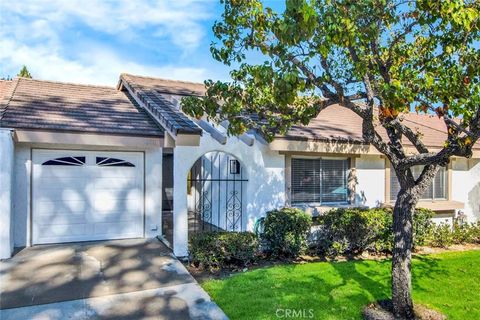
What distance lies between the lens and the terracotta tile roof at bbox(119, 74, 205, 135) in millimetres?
8828

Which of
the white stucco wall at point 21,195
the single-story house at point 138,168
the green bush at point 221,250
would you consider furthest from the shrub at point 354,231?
the white stucco wall at point 21,195

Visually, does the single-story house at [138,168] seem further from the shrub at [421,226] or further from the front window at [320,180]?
the shrub at [421,226]

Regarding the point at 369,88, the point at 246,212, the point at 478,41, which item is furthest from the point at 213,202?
the point at 478,41

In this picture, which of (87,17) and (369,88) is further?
(87,17)

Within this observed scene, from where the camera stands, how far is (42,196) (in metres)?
9.27

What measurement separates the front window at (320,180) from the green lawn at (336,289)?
2644 mm

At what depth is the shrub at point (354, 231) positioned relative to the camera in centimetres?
1033

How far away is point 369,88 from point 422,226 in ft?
23.8

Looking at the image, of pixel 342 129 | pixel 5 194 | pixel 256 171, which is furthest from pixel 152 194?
pixel 342 129

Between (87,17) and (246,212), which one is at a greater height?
(87,17)

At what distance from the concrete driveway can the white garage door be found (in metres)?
0.78

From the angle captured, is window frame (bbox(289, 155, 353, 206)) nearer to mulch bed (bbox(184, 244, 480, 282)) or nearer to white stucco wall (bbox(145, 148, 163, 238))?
mulch bed (bbox(184, 244, 480, 282))

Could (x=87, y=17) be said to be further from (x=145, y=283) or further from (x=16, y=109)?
(x=145, y=283)

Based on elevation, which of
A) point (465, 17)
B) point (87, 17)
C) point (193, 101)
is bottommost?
point (193, 101)
